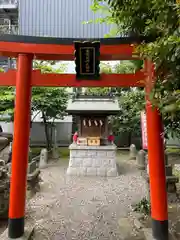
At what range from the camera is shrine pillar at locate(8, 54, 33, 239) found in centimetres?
404

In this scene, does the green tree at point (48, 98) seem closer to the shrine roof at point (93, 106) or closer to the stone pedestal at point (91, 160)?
the shrine roof at point (93, 106)

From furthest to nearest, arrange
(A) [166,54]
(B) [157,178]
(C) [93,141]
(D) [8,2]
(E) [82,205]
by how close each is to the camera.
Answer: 1. (D) [8,2]
2. (C) [93,141]
3. (E) [82,205]
4. (B) [157,178]
5. (A) [166,54]

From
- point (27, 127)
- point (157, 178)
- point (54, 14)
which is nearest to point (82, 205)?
point (157, 178)

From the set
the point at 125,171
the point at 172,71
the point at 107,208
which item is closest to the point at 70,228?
the point at 107,208

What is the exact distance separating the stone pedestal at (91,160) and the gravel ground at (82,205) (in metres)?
0.57

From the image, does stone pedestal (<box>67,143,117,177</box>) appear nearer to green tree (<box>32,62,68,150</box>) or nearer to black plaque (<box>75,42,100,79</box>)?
green tree (<box>32,62,68,150</box>)

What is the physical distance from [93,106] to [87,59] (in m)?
6.96

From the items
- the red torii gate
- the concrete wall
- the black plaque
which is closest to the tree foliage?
the black plaque

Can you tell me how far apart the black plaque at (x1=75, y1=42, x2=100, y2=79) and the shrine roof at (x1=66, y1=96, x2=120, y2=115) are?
644 cm

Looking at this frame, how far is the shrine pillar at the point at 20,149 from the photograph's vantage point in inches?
159

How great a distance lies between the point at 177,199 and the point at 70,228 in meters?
3.17

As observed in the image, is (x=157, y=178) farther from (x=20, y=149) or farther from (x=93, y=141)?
(x=93, y=141)

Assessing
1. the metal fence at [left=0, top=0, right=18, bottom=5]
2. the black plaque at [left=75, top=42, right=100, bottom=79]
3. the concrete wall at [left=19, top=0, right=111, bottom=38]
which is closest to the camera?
the black plaque at [left=75, top=42, right=100, bottom=79]

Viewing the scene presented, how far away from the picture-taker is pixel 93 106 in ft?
36.6
